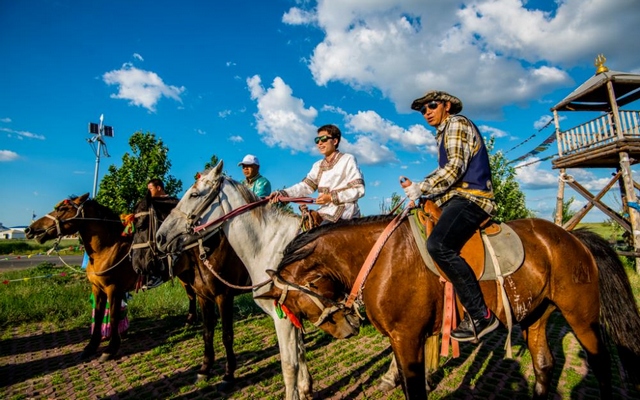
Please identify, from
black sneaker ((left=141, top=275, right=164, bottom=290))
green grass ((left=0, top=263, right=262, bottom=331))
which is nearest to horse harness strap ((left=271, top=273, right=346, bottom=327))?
black sneaker ((left=141, top=275, right=164, bottom=290))

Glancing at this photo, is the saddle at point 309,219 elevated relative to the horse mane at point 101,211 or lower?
lower

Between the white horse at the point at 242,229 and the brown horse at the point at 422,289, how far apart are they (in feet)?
2.98

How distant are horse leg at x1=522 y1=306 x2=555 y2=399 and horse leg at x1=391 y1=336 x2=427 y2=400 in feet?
5.51

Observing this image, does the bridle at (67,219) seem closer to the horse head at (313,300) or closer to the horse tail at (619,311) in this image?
the horse head at (313,300)

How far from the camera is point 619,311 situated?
2951mm

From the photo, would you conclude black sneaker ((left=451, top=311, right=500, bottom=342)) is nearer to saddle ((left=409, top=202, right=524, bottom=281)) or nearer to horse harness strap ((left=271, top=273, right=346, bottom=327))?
saddle ((left=409, top=202, right=524, bottom=281))

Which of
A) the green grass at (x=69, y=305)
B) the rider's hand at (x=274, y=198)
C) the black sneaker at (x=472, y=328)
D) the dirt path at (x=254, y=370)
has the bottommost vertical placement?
the dirt path at (x=254, y=370)

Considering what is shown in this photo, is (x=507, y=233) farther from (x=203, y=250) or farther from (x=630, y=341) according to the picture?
(x=203, y=250)

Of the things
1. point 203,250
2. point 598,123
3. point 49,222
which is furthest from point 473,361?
point 598,123

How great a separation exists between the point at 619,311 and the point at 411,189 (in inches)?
95.1

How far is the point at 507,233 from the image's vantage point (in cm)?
275

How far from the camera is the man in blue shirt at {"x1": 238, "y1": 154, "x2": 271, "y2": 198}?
516 cm

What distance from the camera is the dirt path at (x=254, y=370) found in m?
3.92

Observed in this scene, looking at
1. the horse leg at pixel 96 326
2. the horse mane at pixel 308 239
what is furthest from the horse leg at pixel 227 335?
the horse leg at pixel 96 326
